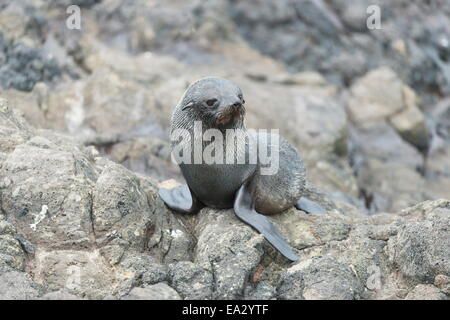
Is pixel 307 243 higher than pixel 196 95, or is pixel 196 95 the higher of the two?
pixel 196 95

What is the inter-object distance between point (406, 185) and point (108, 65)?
6616 mm

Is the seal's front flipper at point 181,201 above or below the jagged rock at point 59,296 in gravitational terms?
above

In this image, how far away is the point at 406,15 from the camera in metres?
18.4

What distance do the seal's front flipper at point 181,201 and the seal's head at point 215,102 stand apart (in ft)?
3.22

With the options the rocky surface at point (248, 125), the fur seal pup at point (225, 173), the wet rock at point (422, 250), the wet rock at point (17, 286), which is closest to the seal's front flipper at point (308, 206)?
the fur seal pup at point (225, 173)

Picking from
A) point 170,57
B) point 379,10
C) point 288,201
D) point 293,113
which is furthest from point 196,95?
point 379,10

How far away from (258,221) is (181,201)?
3.38 ft

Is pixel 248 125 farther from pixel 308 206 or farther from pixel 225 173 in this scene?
pixel 225 173

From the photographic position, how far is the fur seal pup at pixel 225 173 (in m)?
6.72

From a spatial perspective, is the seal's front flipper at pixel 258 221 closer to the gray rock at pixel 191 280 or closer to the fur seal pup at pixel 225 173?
the fur seal pup at pixel 225 173

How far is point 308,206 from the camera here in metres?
7.96
